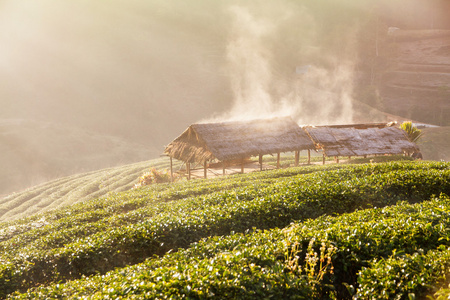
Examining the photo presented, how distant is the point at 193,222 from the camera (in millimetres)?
10461

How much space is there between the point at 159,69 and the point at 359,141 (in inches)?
2875

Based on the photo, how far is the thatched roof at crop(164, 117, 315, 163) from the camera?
2681cm

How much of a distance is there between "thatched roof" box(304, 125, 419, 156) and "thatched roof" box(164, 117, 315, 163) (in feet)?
4.97

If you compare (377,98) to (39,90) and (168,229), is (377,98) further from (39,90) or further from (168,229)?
(168,229)

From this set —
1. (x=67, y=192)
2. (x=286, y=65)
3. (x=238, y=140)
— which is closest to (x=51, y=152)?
(x=67, y=192)

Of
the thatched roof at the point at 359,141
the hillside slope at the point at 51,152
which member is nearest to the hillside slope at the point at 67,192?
the hillside slope at the point at 51,152

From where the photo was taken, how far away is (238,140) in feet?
92.0

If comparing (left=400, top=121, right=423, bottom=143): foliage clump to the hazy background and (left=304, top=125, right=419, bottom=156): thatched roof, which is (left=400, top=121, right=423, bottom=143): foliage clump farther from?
the hazy background

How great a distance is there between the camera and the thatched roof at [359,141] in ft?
100

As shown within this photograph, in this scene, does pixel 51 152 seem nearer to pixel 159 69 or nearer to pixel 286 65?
pixel 159 69

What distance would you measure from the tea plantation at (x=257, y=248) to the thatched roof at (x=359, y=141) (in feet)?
46.6

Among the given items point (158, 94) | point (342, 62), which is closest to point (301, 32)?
point (342, 62)

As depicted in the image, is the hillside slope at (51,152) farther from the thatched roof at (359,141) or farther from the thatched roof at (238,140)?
the thatched roof at (359,141)

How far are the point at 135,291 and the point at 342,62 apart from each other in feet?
353
